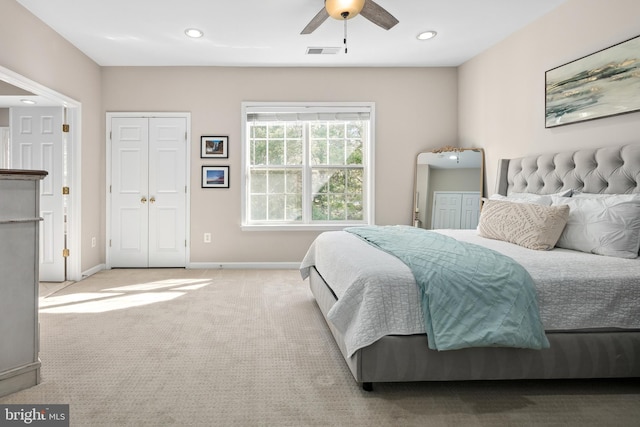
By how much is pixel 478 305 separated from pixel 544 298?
14.2 inches

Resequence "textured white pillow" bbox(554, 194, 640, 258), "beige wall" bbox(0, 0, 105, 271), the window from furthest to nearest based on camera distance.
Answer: the window → "beige wall" bbox(0, 0, 105, 271) → "textured white pillow" bbox(554, 194, 640, 258)

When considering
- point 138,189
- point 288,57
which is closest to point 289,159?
point 288,57

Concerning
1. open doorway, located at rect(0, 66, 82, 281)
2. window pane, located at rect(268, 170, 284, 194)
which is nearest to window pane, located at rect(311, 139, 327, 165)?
window pane, located at rect(268, 170, 284, 194)

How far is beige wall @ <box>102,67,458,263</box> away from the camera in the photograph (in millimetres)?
4895

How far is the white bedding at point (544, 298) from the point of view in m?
1.81

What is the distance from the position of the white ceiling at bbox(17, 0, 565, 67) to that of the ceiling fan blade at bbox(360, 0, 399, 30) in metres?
0.38

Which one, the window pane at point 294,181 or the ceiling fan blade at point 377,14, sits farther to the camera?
the window pane at point 294,181

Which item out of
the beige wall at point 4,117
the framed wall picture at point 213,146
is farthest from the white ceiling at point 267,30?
the beige wall at point 4,117

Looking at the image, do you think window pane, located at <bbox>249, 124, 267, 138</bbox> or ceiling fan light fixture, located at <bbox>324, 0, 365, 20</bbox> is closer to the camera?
ceiling fan light fixture, located at <bbox>324, 0, 365, 20</bbox>

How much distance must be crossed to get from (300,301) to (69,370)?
1.86 m

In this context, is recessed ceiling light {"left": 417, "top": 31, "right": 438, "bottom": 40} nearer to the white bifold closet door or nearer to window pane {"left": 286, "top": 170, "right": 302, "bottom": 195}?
window pane {"left": 286, "top": 170, "right": 302, "bottom": 195}

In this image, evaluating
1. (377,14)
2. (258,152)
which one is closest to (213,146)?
(258,152)

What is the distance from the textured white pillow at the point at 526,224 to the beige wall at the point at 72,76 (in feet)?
13.7

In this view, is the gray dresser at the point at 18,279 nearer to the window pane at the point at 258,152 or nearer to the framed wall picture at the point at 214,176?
the framed wall picture at the point at 214,176
